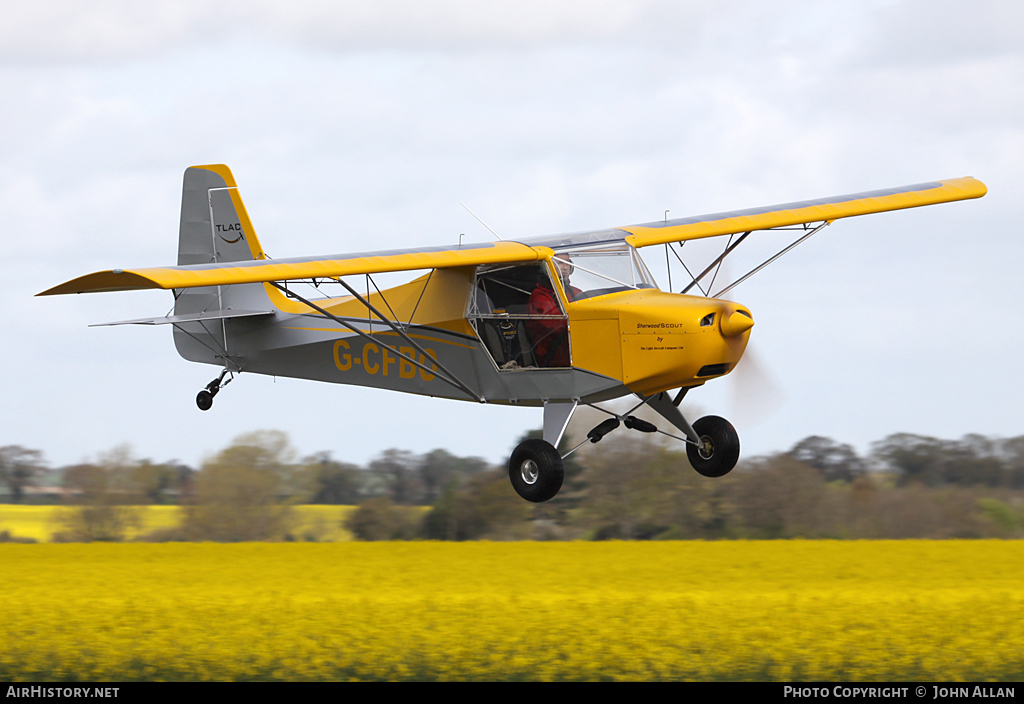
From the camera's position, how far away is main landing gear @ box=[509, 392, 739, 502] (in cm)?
1534

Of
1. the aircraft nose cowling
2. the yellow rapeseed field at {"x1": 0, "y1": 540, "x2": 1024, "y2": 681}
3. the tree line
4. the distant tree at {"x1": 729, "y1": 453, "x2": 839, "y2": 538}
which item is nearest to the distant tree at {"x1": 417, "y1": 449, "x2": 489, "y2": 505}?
the tree line

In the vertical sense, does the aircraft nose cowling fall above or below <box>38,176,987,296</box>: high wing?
below

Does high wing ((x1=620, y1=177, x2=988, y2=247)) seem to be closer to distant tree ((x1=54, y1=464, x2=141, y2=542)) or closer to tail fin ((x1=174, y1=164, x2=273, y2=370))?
tail fin ((x1=174, y1=164, x2=273, y2=370))

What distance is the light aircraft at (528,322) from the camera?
48.3ft

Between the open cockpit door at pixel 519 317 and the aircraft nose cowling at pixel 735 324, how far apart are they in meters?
2.05

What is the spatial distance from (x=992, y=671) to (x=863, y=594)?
5252mm

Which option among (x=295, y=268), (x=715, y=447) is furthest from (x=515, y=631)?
(x=295, y=268)

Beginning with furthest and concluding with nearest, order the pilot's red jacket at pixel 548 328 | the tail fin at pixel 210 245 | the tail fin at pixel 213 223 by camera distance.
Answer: the tail fin at pixel 213 223
the tail fin at pixel 210 245
the pilot's red jacket at pixel 548 328

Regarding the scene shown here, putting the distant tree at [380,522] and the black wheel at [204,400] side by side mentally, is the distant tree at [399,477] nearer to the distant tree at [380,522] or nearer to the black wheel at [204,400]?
the distant tree at [380,522]

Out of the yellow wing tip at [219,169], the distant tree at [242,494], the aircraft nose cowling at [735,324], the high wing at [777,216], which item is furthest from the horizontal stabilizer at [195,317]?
the distant tree at [242,494]

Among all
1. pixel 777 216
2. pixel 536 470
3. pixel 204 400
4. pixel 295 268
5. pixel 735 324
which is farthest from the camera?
pixel 204 400

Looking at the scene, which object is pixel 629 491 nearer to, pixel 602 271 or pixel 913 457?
pixel 913 457

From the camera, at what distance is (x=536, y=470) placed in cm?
1537

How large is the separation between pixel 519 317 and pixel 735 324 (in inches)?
114
